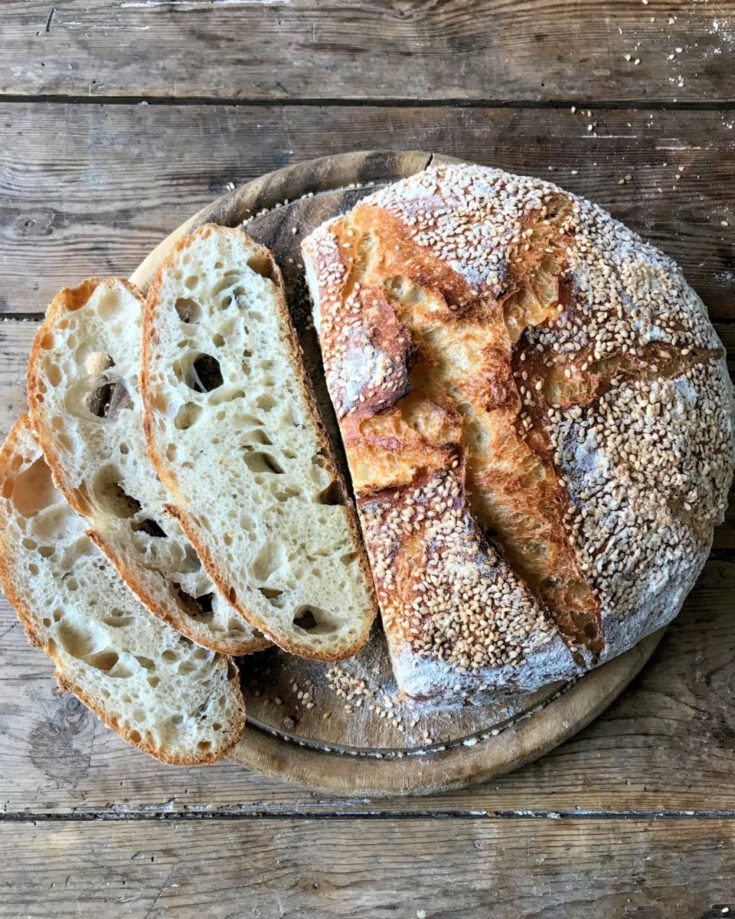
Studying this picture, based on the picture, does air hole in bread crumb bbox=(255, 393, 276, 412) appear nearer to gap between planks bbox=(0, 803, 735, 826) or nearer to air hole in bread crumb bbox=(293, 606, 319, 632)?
air hole in bread crumb bbox=(293, 606, 319, 632)

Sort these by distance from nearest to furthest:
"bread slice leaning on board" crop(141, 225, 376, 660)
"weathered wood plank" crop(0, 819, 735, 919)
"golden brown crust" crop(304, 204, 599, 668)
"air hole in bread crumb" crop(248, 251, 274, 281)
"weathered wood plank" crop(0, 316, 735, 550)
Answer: "golden brown crust" crop(304, 204, 599, 668)
"bread slice leaning on board" crop(141, 225, 376, 660)
"air hole in bread crumb" crop(248, 251, 274, 281)
"weathered wood plank" crop(0, 819, 735, 919)
"weathered wood plank" crop(0, 316, 735, 550)

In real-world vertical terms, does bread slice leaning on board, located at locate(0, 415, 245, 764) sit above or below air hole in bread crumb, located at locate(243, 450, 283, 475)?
below

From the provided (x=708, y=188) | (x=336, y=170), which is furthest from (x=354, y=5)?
(x=708, y=188)

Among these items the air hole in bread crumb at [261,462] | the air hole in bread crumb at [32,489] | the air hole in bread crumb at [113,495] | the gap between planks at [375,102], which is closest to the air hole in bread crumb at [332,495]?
the air hole in bread crumb at [261,462]

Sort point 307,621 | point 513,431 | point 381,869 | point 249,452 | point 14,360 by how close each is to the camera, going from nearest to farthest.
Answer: point 513,431, point 249,452, point 307,621, point 381,869, point 14,360

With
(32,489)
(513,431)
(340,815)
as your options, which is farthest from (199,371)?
(340,815)

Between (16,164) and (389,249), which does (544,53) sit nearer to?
(389,249)

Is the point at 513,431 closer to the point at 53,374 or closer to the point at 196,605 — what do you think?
the point at 196,605

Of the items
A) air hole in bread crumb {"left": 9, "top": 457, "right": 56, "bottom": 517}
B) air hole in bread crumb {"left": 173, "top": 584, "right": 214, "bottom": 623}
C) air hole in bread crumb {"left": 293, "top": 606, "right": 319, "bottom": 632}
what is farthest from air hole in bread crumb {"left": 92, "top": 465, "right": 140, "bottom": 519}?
air hole in bread crumb {"left": 293, "top": 606, "right": 319, "bottom": 632}
